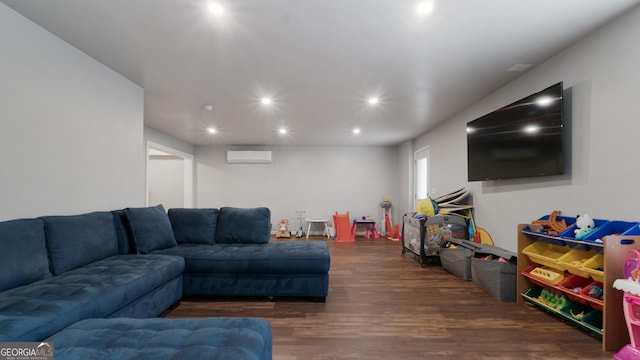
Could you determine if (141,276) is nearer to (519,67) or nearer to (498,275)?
(498,275)

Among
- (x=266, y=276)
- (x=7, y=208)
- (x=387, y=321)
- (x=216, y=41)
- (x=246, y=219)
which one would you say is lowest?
(x=387, y=321)

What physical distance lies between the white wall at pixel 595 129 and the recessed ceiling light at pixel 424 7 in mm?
1469

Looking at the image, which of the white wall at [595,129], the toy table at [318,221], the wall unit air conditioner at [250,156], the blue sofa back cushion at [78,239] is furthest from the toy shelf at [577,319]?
the wall unit air conditioner at [250,156]

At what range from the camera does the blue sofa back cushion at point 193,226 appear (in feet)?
11.1

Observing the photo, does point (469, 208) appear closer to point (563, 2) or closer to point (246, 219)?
point (563, 2)

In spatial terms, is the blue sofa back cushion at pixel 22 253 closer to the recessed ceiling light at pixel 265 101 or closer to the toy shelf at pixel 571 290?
the recessed ceiling light at pixel 265 101

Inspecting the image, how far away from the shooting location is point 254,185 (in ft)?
24.6

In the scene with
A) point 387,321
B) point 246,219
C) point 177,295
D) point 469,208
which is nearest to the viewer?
point 387,321

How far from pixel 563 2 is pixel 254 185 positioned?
6.73 m

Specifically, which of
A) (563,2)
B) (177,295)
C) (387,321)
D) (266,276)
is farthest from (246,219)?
(563,2)

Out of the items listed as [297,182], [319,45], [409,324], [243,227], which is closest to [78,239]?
[243,227]

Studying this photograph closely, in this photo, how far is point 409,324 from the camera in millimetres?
2320

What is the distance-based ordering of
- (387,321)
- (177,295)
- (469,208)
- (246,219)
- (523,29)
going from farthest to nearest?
1. (469,208)
2. (246,219)
3. (177,295)
4. (387,321)
5. (523,29)

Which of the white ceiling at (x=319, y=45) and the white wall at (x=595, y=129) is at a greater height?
the white ceiling at (x=319, y=45)
